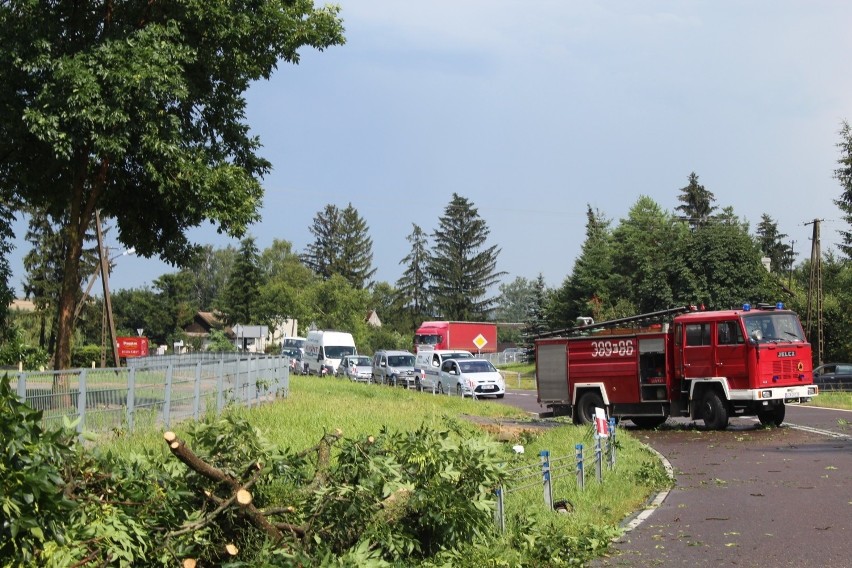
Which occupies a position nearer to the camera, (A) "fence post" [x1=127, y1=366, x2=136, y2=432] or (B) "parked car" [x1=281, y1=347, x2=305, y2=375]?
(A) "fence post" [x1=127, y1=366, x2=136, y2=432]

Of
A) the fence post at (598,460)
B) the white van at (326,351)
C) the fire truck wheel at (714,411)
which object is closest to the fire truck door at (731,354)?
the fire truck wheel at (714,411)

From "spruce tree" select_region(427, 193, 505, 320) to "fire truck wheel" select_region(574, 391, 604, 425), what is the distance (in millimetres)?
86955

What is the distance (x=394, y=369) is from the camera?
47.3 meters

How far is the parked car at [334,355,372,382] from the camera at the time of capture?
50.4 metres

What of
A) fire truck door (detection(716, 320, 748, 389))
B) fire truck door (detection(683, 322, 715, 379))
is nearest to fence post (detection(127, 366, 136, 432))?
fire truck door (detection(683, 322, 715, 379))

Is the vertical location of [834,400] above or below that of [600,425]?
below

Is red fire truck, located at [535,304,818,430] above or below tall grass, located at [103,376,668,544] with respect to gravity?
above

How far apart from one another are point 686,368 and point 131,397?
1339 centimetres

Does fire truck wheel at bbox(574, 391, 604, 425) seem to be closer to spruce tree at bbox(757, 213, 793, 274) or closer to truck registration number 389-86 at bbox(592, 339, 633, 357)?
truck registration number 389-86 at bbox(592, 339, 633, 357)

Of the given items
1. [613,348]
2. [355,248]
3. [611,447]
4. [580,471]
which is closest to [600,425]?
[611,447]

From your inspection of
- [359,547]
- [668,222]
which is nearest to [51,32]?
[359,547]

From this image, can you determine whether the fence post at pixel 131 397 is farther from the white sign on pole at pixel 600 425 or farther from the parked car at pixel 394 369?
the parked car at pixel 394 369

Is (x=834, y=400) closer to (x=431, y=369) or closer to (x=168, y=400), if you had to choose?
(x=431, y=369)

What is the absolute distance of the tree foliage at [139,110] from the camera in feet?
68.2
